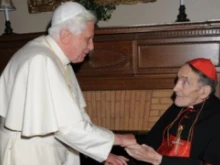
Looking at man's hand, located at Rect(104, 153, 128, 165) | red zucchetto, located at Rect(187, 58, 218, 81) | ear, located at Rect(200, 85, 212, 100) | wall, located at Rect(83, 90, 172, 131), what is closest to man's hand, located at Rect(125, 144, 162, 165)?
man's hand, located at Rect(104, 153, 128, 165)

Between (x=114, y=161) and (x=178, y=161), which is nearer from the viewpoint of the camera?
(x=178, y=161)

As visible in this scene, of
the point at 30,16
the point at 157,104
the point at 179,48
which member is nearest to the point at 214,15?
the point at 179,48

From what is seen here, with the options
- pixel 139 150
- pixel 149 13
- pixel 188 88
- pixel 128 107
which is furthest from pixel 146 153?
pixel 149 13

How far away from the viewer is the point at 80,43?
1719 millimetres

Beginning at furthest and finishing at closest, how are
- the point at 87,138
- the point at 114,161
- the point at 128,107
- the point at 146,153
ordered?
the point at 128,107 → the point at 114,161 → the point at 146,153 → the point at 87,138

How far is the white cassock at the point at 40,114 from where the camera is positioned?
160 cm

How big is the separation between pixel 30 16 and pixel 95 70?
3.95 ft

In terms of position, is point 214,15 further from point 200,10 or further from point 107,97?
point 107,97

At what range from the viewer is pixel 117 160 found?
2.06 metres

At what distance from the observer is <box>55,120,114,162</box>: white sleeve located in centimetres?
160

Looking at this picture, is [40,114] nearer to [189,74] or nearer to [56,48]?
[56,48]

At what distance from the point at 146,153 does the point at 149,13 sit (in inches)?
74.1

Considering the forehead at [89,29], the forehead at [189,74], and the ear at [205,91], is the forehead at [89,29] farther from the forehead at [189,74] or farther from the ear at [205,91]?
the ear at [205,91]

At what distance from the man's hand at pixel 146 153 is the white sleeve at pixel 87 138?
0.17 metres
